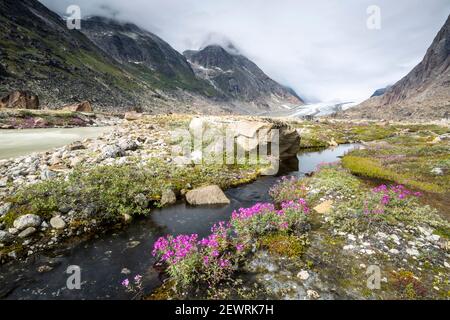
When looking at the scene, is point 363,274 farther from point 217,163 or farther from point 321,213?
point 217,163

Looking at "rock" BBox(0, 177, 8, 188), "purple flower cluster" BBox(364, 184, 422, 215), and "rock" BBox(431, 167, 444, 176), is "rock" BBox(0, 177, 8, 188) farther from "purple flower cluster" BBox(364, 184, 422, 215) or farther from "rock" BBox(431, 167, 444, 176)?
"rock" BBox(431, 167, 444, 176)

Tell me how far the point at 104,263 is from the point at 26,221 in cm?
374

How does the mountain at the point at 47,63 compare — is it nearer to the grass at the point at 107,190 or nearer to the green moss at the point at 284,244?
the grass at the point at 107,190

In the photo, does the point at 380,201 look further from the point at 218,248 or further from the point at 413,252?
the point at 218,248

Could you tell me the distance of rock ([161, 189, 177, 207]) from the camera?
13.0 metres

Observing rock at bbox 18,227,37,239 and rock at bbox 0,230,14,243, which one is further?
rock at bbox 18,227,37,239

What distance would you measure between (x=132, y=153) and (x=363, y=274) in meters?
16.7

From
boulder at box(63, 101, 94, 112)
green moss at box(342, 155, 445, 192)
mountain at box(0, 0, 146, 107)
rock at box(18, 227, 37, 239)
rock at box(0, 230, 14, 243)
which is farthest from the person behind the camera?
mountain at box(0, 0, 146, 107)

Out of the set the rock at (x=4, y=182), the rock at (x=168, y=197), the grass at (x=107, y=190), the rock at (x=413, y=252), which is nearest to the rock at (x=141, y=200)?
the grass at (x=107, y=190)

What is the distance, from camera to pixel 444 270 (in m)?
7.26

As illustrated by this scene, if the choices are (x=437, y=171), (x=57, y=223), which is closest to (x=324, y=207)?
(x=57, y=223)

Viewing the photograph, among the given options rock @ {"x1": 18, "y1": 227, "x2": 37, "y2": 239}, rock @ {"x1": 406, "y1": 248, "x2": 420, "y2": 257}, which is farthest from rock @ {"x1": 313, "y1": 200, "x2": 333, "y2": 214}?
rock @ {"x1": 18, "y1": 227, "x2": 37, "y2": 239}

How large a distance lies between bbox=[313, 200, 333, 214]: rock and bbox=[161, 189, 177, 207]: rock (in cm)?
724
